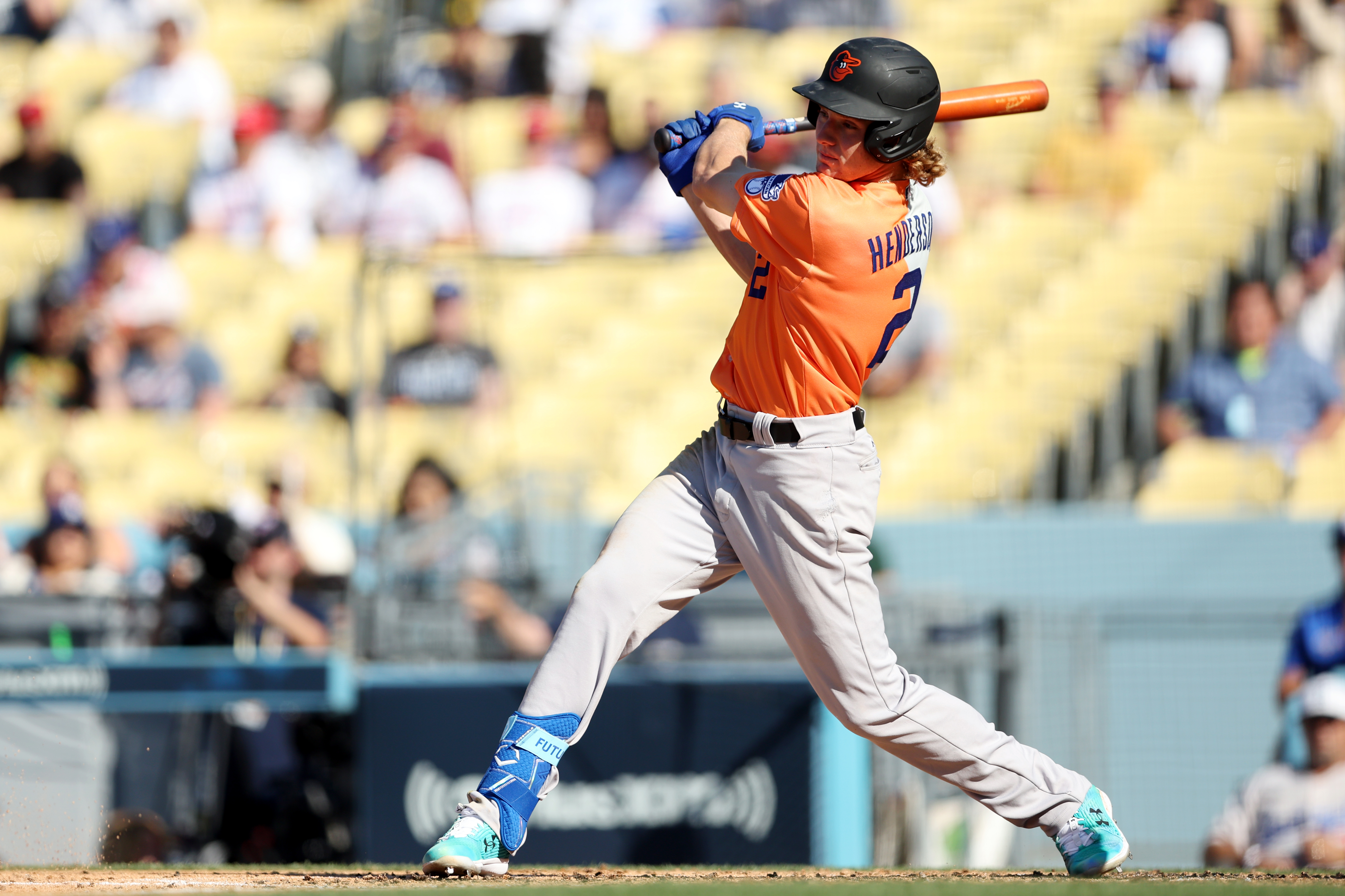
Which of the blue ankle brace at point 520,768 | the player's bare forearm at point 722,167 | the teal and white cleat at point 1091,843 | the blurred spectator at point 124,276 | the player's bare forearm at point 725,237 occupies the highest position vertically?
the blurred spectator at point 124,276

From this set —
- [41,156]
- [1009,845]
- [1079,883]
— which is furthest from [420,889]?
[41,156]

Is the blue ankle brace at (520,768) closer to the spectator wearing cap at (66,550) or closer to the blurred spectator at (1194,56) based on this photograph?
the spectator wearing cap at (66,550)

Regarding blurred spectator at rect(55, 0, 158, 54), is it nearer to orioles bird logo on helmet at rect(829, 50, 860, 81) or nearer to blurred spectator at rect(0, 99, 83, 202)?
blurred spectator at rect(0, 99, 83, 202)

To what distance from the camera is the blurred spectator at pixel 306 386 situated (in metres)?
9.90

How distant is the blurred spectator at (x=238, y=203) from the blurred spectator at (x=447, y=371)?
2423mm

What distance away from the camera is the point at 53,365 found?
1030cm

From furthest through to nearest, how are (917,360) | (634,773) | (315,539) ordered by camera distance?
1. (917,360)
2. (315,539)
3. (634,773)

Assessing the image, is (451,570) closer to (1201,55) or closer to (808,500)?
(808,500)

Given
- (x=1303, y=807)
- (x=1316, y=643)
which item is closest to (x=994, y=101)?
(x=1303, y=807)

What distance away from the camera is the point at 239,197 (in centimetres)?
1131

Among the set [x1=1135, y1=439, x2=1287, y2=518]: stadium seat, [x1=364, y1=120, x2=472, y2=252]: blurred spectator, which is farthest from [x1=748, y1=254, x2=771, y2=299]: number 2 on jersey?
[x1=364, y1=120, x2=472, y2=252]: blurred spectator

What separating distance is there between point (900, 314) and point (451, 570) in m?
4.14

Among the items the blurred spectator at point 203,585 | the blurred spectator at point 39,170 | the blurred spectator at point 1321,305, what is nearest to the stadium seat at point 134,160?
the blurred spectator at point 39,170

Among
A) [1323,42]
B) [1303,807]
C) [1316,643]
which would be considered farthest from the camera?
[1323,42]
